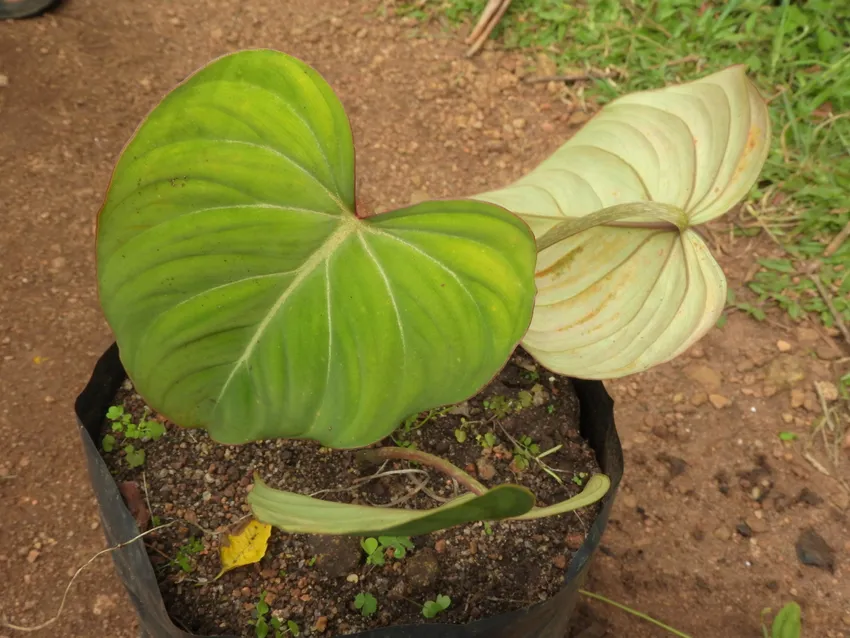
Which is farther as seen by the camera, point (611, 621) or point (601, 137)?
point (611, 621)

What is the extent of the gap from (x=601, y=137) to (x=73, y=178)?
135cm

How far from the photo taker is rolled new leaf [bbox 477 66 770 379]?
0.86 meters

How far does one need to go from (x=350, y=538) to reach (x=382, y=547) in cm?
5

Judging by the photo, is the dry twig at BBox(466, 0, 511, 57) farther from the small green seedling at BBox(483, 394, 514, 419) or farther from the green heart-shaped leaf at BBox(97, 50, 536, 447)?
the green heart-shaped leaf at BBox(97, 50, 536, 447)

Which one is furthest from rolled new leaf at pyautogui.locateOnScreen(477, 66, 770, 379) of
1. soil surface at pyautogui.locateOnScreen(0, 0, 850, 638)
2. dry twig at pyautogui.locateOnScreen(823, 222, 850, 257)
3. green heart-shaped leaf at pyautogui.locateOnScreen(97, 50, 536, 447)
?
dry twig at pyautogui.locateOnScreen(823, 222, 850, 257)

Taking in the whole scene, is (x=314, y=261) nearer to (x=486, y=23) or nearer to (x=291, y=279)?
(x=291, y=279)

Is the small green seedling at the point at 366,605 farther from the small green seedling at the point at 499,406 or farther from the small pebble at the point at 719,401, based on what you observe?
the small pebble at the point at 719,401

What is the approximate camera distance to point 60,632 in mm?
1280

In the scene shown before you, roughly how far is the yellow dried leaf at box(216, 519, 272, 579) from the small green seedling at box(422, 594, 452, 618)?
232 mm

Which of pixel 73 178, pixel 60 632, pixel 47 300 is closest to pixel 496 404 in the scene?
pixel 60 632

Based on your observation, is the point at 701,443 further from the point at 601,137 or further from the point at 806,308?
the point at 601,137

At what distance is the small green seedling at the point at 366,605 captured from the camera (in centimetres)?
95

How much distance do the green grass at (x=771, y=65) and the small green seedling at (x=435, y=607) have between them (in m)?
1.15

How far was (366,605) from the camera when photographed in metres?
0.95
